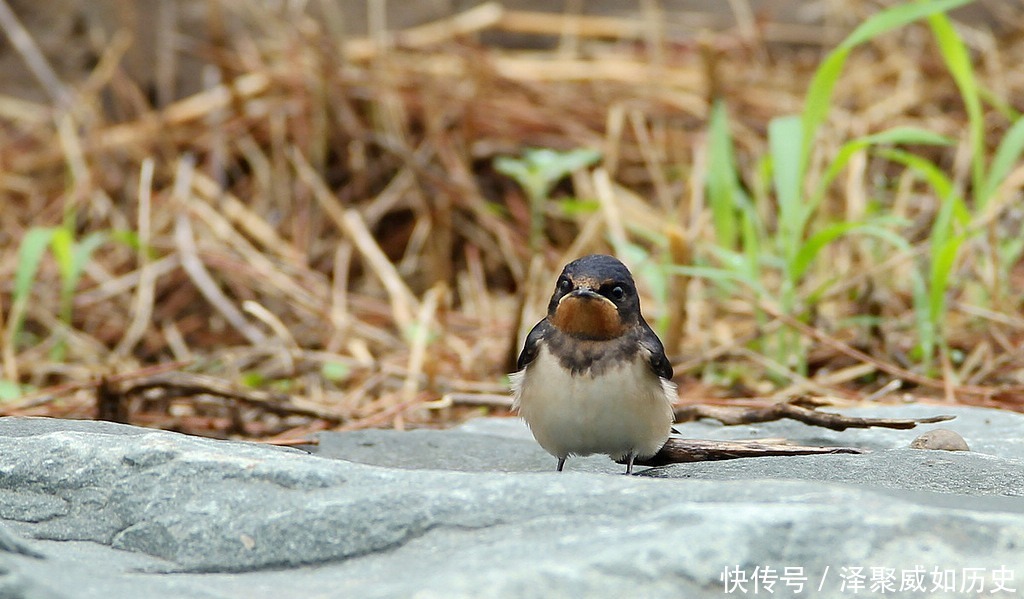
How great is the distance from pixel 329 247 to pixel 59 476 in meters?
3.58

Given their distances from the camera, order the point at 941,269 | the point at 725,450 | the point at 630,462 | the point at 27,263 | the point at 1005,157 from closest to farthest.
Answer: the point at 725,450
the point at 630,462
the point at 941,269
the point at 1005,157
the point at 27,263

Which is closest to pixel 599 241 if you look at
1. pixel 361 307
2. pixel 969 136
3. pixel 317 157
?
pixel 361 307

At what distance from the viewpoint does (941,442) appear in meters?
2.89

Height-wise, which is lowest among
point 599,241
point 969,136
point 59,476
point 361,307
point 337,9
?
point 59,476

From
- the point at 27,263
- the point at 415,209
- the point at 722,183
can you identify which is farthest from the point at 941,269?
the point at 27,263

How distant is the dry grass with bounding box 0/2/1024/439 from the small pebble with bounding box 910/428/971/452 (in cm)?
97

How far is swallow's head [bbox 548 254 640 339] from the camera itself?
2971 millimetres

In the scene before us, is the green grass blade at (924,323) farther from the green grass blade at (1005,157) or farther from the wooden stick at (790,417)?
the wooden stick at (790,417)

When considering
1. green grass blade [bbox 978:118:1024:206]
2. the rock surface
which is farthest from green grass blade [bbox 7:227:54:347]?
green grass blade [bbox 978:118:1024:206]

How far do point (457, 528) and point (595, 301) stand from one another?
1138 mm

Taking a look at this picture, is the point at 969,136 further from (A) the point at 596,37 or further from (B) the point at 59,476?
(B) the point at 59,476

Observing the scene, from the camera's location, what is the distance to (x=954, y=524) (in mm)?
1848

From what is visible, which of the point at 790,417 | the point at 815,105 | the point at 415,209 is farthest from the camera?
the point at 415,209

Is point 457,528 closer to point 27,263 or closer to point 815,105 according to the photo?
point 815,105
